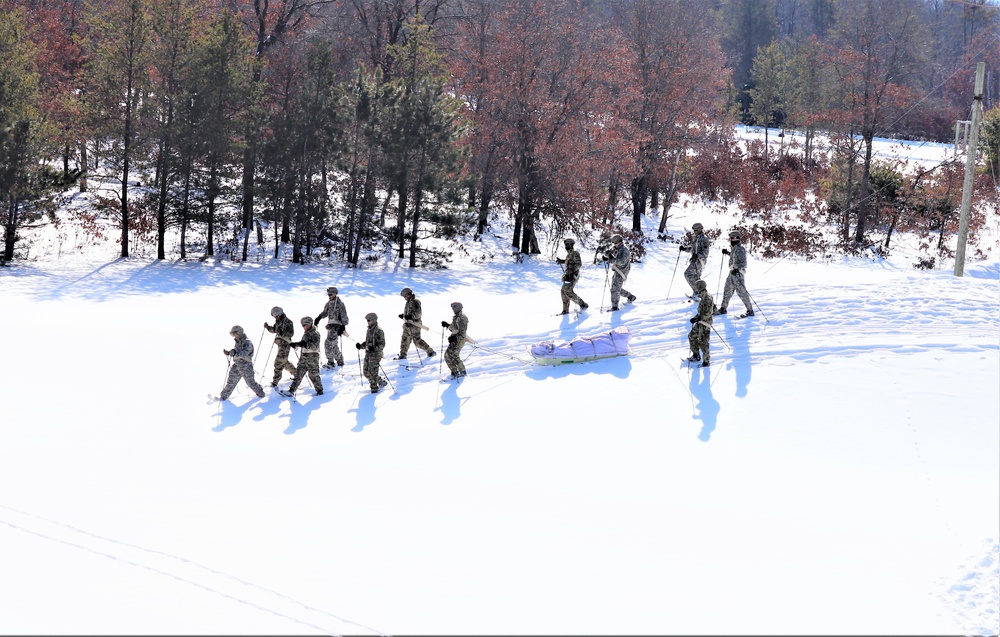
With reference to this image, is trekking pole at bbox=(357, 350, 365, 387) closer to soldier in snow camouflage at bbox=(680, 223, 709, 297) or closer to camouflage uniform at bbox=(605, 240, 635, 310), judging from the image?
camouflage uniform at bbox=(605, 240, 635, 310)

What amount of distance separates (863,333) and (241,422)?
1097 centimetres

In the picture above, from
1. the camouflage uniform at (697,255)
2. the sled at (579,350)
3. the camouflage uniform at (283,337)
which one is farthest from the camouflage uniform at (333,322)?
the camouflage uniform at (697,255)

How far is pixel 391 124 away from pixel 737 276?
1401 centimetres

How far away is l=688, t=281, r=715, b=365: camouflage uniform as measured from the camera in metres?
14.5

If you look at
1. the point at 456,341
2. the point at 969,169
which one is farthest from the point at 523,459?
the point at 969,169

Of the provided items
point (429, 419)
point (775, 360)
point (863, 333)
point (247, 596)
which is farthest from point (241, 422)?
point (863, 333)

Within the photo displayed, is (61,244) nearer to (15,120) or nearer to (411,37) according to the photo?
(15,120)

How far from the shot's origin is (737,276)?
55.5 feet

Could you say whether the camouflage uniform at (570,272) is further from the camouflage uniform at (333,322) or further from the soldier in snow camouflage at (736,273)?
the camouflage uniform at (333,322)

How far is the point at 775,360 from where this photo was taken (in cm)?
1527

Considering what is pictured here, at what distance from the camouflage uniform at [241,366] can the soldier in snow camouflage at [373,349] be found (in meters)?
Answer: 1.69

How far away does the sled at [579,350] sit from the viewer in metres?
15.6

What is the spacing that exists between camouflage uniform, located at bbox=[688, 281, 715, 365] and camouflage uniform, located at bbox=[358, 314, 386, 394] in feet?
16.8

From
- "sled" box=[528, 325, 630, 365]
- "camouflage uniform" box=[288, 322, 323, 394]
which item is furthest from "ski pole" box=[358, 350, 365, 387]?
"sled" box=[528, 325, 630, 365]
